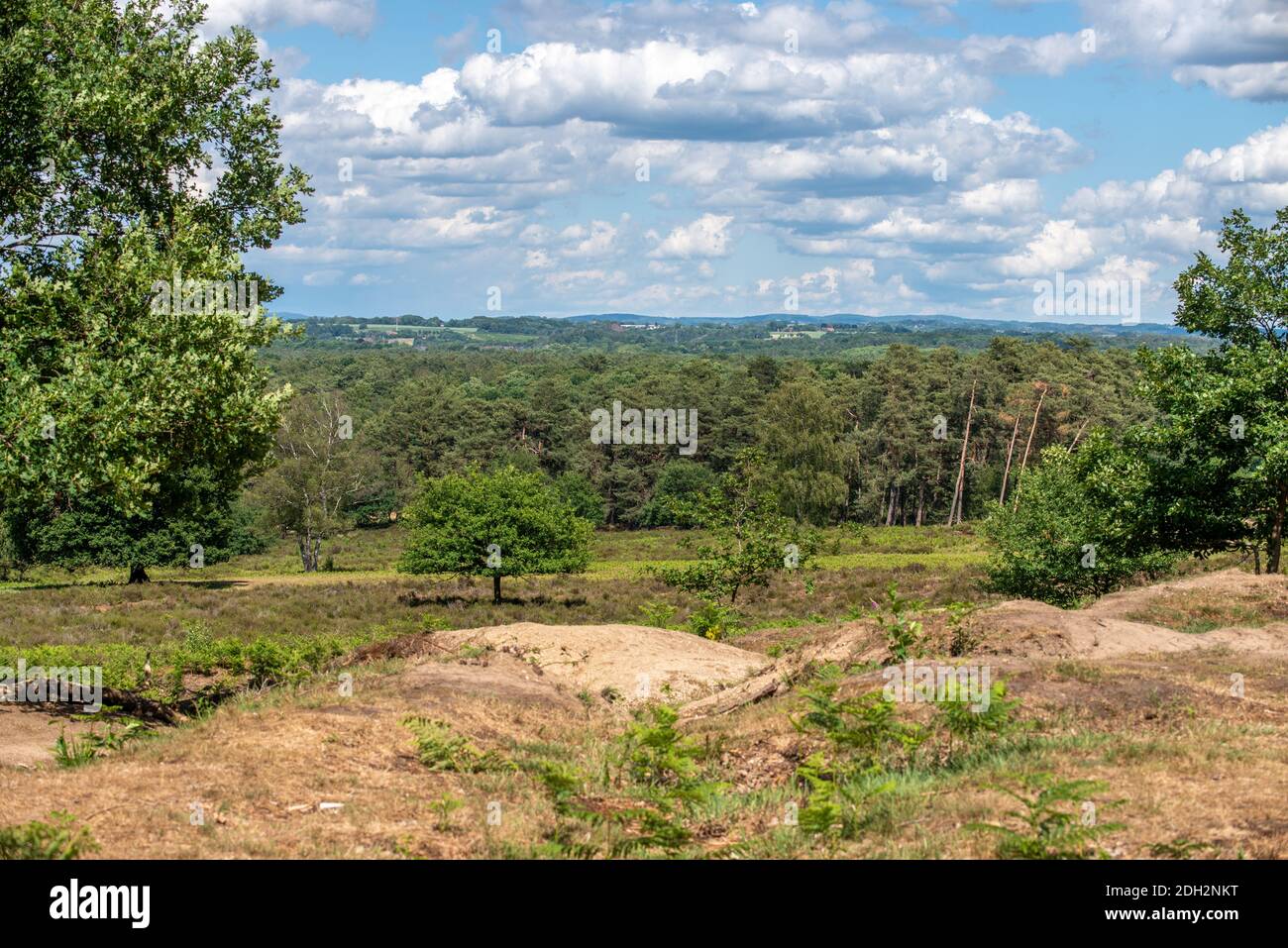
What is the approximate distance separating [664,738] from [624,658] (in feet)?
25.1

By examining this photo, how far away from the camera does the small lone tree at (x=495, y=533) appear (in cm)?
4750

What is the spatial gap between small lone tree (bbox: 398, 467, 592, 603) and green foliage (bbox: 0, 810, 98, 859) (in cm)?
3880

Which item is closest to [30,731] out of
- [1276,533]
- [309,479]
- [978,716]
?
[978,716]

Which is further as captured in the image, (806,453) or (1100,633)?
(806,453)

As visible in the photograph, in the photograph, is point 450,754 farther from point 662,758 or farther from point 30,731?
→ point 30,731

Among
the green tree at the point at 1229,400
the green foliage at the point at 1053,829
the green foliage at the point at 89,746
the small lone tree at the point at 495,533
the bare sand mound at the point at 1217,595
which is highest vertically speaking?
the green tree at the point at 1229,400

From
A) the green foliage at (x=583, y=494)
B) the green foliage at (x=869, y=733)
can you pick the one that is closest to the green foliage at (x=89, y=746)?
the green foliage at (x=869, y=733)

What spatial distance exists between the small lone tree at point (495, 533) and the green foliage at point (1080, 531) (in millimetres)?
19304

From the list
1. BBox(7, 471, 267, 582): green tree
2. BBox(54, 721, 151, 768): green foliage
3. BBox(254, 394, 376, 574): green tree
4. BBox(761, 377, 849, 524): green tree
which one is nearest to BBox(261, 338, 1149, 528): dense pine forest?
BBox(761, 377, 849, 524): green tree

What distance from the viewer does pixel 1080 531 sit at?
98.0 ft

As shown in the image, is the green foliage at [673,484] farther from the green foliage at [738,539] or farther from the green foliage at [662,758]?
the green foliage at [662,758]
